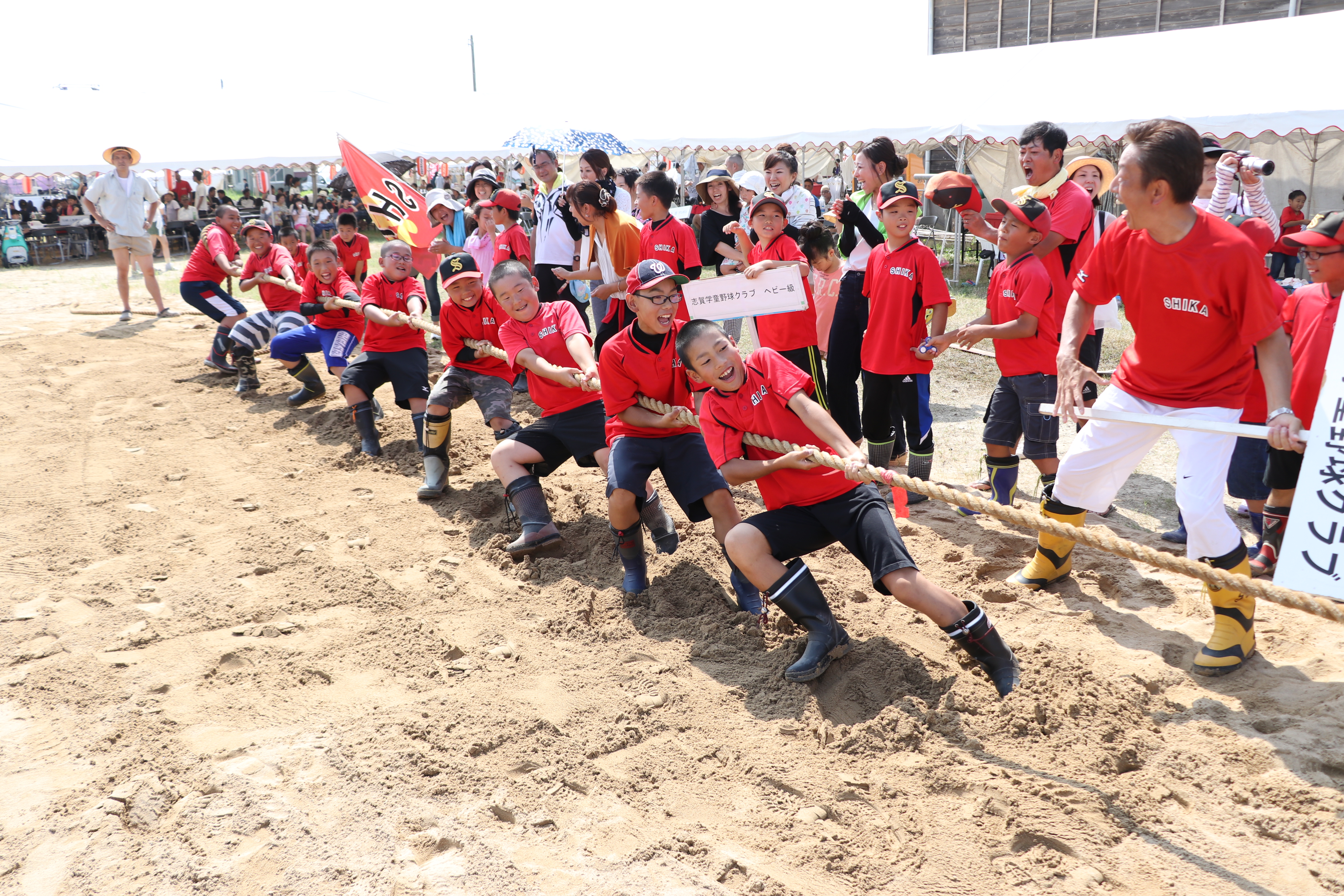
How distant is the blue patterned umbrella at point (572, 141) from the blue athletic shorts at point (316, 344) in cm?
957

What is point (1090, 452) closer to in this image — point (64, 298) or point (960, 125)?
point (960, 125)

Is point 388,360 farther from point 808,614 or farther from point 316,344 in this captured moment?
point 808,614

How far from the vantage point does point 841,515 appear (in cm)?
372

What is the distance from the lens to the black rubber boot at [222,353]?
9359 mm

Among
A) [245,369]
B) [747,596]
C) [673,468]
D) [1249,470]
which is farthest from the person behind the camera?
[245,369]

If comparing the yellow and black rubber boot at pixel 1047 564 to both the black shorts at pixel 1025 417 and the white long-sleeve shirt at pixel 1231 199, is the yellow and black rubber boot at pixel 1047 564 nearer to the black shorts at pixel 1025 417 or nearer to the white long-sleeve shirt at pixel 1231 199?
the black shorts at pixel 1025 417

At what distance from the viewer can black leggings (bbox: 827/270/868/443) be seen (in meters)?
5.63

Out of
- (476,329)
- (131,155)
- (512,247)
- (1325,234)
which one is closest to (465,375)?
(476,329)

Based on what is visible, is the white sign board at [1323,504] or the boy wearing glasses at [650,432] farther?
the boy wearing glasses at [650,432]

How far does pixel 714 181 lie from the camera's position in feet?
22.7

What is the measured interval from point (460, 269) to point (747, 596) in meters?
3.32

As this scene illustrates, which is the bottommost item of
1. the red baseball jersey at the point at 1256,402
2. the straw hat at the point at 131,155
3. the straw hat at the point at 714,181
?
the red baseball jersey at the point at 1256,402

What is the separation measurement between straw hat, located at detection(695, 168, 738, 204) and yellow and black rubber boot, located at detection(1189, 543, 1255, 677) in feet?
14.9

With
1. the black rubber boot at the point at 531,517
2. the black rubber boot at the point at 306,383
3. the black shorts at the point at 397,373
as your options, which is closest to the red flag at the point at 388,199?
the black rubber boot at the point at 306,383
